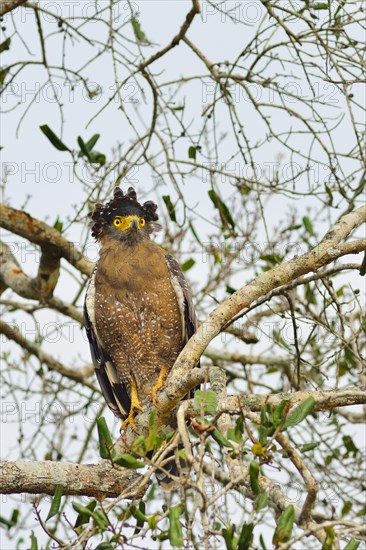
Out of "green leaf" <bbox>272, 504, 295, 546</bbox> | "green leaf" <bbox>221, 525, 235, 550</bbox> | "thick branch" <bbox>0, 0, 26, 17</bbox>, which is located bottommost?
"green leaf" <bbox>221, 525, 235, 550</bbox>

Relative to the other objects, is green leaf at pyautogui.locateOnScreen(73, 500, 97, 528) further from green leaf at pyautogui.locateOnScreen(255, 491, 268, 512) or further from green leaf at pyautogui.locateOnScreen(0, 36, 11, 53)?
green leaf at pyautogui.locateOnScreen(0, 36, 11, 53)

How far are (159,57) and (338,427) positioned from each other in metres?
2.95

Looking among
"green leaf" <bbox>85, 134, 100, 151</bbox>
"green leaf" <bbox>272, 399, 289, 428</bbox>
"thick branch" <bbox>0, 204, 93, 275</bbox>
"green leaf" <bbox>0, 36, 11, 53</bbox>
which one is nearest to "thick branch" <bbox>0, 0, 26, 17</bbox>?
"green leaf" <bbox>0, 36, 11, 53</bbox>

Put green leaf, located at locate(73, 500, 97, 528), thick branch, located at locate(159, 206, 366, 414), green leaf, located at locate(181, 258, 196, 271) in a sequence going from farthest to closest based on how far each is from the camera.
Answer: green leaf, located at locate(181, 258, 196, 271)
thick branch, located at locate(159, 206, 366, 414)
green leaf, located at locate(73, 500, 97, 528)

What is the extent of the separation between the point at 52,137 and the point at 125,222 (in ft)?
2.54

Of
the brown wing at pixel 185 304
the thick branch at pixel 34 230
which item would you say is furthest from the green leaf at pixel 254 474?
the thick branch at pixel 34 230

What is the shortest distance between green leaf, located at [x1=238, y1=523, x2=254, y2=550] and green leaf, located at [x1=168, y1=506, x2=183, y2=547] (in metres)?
0.19

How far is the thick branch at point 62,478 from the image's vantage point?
4.05 m

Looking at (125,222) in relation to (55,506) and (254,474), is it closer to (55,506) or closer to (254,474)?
(55,506)

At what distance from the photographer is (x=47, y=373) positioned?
7.27 metres

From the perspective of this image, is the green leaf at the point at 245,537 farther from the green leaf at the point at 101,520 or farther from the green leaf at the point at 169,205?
the green leaf at the point at 169,205

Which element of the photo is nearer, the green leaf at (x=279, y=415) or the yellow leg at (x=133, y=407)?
the green leaf at (x=279, y=415)

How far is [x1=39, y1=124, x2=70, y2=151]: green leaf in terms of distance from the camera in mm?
6059

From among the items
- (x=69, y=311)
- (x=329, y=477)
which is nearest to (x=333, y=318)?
(x=329, y=477)
